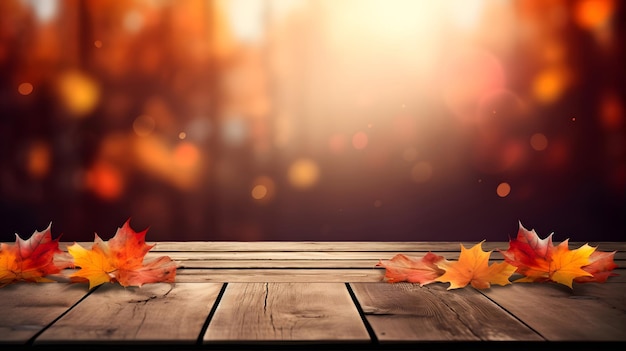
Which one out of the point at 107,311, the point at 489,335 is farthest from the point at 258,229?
the point at 489,335

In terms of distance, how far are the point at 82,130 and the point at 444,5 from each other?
51.1 inches

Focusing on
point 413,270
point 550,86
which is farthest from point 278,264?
point 550,86

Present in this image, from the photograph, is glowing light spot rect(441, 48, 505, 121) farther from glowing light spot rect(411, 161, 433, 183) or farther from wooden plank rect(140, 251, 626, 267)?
wooden plank rect(140, 251, 626, 267)

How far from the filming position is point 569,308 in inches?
40.0

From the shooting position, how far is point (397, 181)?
1.94m

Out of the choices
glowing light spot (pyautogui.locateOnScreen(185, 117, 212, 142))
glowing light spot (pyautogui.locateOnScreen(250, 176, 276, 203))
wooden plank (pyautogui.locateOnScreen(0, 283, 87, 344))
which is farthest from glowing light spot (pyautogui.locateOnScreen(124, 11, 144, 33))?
wooden plank (pyautogui.locateOnScreen(0, 283, 87, 344))

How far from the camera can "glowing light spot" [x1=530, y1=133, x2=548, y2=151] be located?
194 centimetres

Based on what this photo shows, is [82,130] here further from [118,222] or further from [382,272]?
[382,272]

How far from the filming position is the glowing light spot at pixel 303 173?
6.32 feet

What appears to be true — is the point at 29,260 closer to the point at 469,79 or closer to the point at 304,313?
the point at 304,313

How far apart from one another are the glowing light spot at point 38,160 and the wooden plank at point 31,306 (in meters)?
0.78

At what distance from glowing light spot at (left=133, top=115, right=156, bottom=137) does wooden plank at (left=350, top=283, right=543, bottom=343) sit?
1017mm

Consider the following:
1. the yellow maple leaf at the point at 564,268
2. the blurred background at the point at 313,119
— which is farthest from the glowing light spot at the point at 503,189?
the yellow maple leaf at the point at 564,268

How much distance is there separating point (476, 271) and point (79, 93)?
1412 mm
